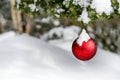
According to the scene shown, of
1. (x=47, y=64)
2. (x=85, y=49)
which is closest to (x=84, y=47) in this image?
(x=85, y=49)

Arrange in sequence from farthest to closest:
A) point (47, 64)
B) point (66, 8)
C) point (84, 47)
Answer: point (47, 64), point (84, 47), point (66, 8)

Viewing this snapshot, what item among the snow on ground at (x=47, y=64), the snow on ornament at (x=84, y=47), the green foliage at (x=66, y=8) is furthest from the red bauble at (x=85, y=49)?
the snow on ground at (x=47, y=64)

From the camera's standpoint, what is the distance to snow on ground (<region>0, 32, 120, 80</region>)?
2920mm

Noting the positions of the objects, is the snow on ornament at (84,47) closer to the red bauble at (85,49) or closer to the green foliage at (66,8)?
the red bauble at (85,49)

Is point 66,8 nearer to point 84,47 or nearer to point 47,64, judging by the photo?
point 84,47

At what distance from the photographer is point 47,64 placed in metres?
3.08

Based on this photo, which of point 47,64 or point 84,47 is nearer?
point 84,47

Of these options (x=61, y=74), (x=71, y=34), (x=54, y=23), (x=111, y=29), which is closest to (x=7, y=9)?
(x=54, y=23)

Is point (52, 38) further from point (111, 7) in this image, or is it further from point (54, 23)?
point (111, 7)

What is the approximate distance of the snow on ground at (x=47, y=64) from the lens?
9.58ft

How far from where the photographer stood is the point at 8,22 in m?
6.86

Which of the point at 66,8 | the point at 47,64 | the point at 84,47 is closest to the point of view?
the point at 66,8

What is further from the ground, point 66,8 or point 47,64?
point 66,8

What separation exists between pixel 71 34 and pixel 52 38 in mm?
418
